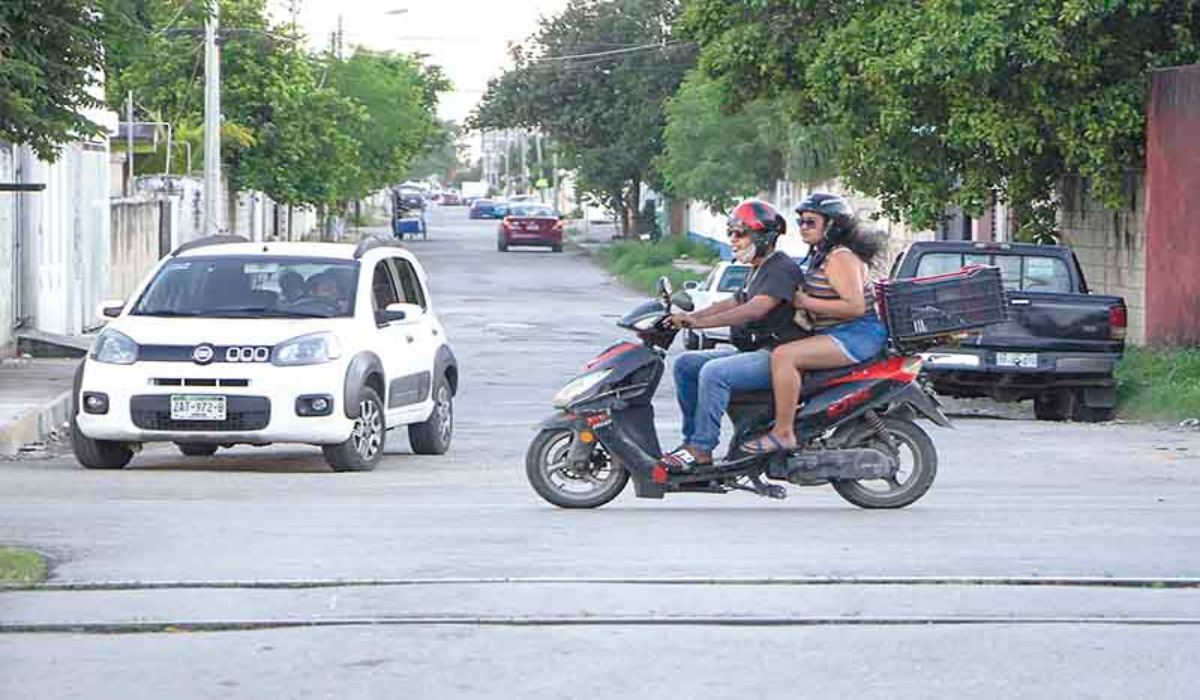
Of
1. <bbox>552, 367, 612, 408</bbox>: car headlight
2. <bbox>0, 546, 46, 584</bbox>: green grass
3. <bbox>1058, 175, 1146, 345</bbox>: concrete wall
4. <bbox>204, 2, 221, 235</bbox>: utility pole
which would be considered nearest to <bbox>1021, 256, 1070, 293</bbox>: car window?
<bbox>1058, 175, 1146, 345</bbox>: concrete wall

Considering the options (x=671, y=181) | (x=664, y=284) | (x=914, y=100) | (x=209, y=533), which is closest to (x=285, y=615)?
(x=209, y=533)

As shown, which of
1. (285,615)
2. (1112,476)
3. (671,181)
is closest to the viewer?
(285,615)

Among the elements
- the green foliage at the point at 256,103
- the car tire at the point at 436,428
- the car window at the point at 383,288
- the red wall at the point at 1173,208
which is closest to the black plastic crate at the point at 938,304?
the car window at the point at 383,288

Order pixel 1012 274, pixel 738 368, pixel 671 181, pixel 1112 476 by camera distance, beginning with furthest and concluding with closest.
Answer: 1. pixel 671 181
2. pixel 1012 274
3. pixel 1112 476
4. pixel 738 368

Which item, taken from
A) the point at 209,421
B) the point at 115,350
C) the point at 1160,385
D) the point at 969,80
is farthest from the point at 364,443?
the point at 969,80

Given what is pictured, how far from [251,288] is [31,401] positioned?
470 cm

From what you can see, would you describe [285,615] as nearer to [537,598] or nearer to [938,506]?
[537,598]

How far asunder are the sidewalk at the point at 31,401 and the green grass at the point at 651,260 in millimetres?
27172

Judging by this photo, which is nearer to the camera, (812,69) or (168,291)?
(168,291)

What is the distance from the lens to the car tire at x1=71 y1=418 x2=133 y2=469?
14.9m

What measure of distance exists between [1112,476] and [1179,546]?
5098 mm

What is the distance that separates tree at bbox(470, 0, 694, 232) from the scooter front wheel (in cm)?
5952

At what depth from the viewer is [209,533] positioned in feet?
34.4

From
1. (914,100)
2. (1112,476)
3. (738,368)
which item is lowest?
(1112,476)
